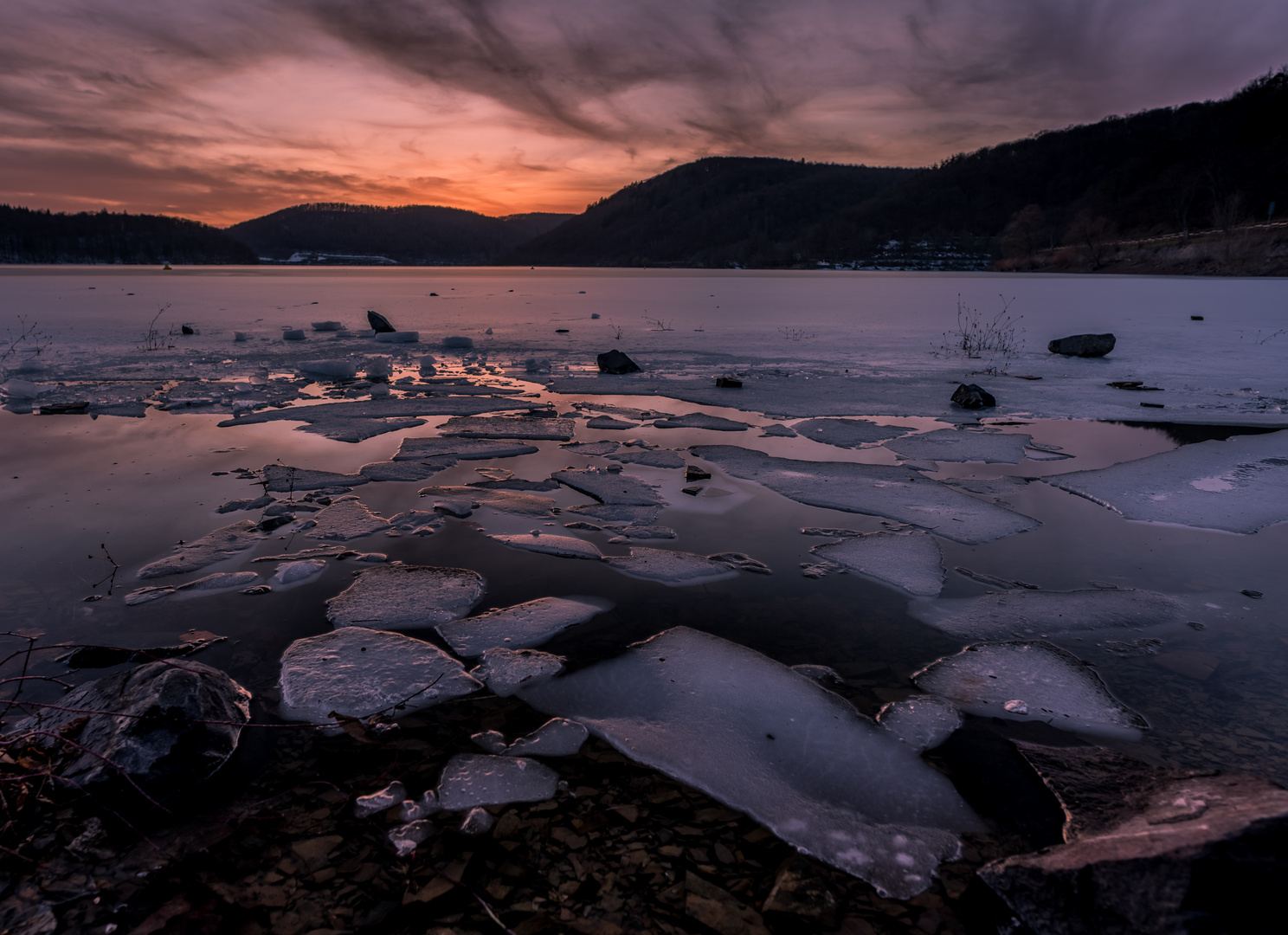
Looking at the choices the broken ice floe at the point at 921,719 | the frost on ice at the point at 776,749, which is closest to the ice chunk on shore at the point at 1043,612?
the broken ice floe at the point at 921,719

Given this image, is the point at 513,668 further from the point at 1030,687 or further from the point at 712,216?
the point at 712,216

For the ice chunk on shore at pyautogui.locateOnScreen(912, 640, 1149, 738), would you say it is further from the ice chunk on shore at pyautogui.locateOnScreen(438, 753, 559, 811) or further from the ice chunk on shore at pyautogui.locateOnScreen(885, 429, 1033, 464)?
the ice chunk on shore at pyautogui.locateOnScreen(885, 429, 1033, 464)

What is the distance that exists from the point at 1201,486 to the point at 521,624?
4487 mm

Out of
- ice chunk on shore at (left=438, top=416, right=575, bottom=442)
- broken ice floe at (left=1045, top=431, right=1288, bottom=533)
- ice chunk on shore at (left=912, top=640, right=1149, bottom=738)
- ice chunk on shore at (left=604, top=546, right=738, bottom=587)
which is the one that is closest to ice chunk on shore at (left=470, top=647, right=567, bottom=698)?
ice chunk on shore at (left=604, top=546, right=738, bottom=587)

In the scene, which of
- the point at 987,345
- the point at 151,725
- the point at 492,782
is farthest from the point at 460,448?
the point at 987,345

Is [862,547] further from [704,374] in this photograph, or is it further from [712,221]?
[712,221]

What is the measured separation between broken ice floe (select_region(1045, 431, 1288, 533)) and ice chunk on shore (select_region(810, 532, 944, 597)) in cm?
147

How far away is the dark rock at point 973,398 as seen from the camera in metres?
6.33

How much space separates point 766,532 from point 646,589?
911mm

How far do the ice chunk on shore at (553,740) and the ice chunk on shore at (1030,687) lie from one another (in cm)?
119

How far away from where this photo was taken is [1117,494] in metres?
3.91

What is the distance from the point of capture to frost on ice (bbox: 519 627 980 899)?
156 centimetres

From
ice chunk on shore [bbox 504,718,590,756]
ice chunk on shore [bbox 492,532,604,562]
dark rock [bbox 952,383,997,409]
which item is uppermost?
dark rock [bbox 952,383,997,409]

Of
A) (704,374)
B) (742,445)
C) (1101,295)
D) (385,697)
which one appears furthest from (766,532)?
(1101,295)
